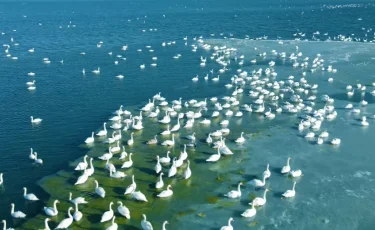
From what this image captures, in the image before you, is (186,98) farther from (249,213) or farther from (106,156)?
(249,213)

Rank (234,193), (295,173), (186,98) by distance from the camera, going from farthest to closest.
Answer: (186,98), (295,173), (234,193)

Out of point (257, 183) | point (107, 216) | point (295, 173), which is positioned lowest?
point (107, 216)

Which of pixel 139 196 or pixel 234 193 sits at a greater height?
pixel 234 193

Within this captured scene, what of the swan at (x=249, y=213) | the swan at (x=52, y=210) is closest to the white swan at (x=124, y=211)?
the swan at (x=52, y=210)

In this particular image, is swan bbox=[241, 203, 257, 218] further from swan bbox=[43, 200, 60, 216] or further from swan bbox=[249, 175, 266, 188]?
swan bbox=[43, 200, 60, 216]

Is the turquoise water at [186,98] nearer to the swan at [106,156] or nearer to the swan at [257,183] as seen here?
the swan at [257,183]

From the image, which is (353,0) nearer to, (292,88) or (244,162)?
(292,88)

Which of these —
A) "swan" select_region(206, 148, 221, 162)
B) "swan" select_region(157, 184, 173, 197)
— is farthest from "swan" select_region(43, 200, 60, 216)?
"swan" select_region(206, 148, 221, 162)

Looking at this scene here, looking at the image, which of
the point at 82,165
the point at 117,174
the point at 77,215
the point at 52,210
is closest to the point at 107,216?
the point at 77,215

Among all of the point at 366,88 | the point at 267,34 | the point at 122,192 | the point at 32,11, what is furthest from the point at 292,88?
the point at 32,11
